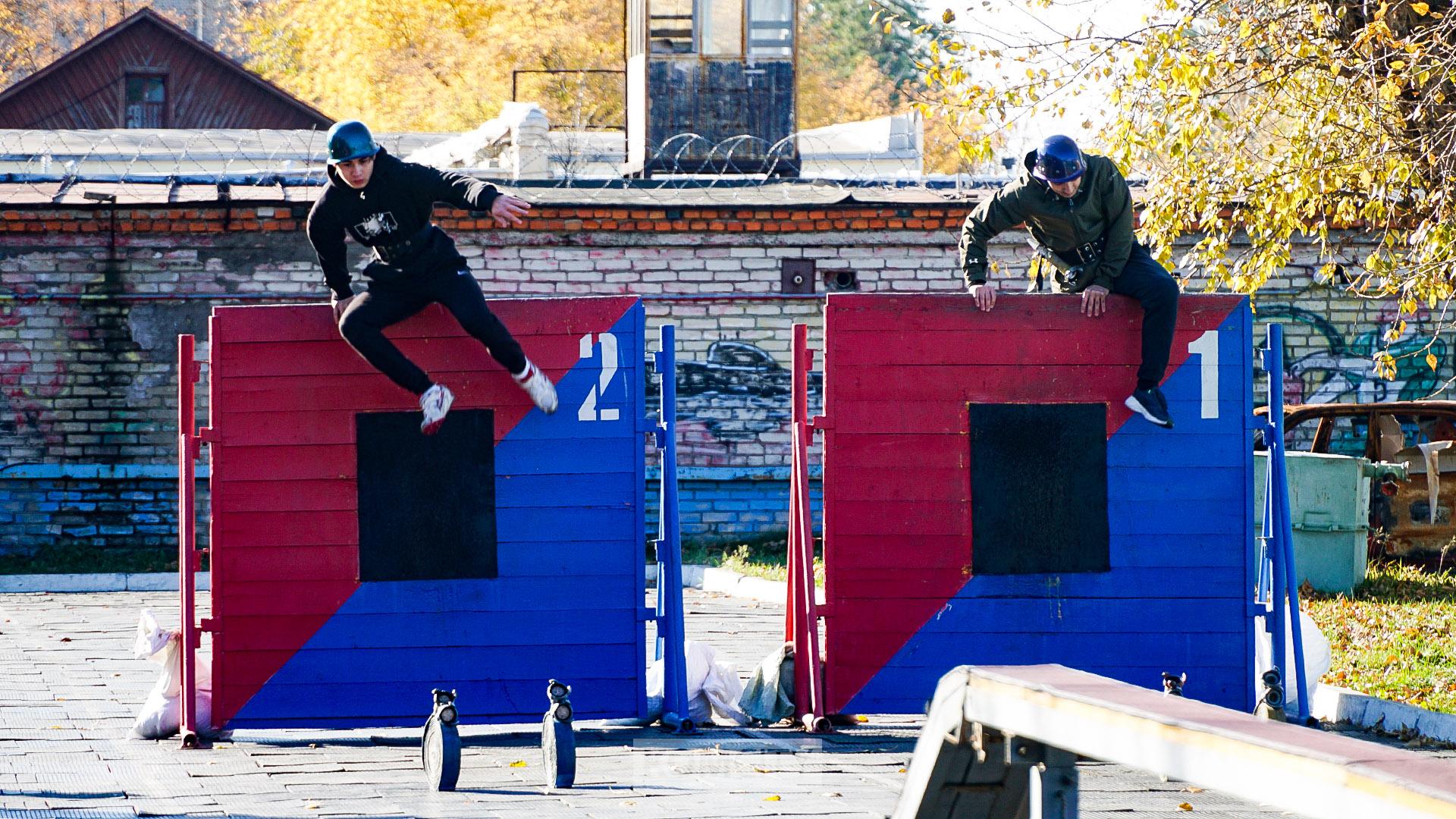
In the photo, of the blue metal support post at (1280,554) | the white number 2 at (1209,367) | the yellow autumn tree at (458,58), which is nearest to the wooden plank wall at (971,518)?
the white number 2 at (1209,367)

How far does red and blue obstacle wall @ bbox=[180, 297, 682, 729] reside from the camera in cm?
745

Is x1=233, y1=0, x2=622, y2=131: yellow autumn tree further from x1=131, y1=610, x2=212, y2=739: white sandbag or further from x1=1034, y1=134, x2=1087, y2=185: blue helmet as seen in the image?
x1=131, y1=610, x2=212, y2=739: white sandbag

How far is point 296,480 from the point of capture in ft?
24.7

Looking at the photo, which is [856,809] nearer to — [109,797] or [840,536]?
[840,536]

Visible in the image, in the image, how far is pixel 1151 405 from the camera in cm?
756

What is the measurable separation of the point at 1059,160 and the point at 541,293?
1068cm

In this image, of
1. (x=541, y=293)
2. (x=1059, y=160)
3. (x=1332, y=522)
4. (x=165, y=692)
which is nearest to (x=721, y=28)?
(x=541, y=293)

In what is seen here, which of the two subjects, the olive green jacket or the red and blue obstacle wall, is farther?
the olive green jacket

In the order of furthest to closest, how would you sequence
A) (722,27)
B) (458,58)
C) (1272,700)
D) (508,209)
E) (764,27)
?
(458,58)
(722,27)
(764,27)
(1272,700)
(508,209)

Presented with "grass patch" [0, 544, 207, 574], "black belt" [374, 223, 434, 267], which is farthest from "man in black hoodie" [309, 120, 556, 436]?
"grass patch" [0, 544, 207, 574]

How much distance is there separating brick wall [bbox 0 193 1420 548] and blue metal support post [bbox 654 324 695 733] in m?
9.82

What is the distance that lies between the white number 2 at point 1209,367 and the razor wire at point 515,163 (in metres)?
9.91

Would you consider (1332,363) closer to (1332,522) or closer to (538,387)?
(1332,522)

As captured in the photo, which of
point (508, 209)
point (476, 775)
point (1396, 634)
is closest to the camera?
point (476, 775)
